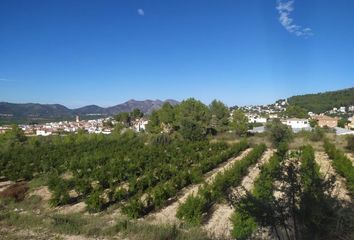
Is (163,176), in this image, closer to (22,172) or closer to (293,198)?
(22,172)

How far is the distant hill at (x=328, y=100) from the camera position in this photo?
147500mm

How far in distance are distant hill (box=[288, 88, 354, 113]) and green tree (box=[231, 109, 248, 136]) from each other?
95.3 m

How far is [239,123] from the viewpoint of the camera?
60.1 m

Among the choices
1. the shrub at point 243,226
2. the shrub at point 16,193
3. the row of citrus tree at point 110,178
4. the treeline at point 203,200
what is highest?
the shrub at point 243,226

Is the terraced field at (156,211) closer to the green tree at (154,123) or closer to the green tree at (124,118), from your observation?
the green tree at (154,123)

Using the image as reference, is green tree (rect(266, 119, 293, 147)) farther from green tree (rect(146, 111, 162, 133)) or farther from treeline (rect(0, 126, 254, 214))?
green tree (rect(146, 111, 162, 133))

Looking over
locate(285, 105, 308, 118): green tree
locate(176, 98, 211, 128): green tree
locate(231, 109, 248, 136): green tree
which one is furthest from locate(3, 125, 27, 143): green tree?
locate(285, 105, 308, 118): green tree

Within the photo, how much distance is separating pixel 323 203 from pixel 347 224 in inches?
30.5

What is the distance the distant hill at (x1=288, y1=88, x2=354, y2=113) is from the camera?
14750 cm

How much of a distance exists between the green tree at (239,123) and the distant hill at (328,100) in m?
95.3

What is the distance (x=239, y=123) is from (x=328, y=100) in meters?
112

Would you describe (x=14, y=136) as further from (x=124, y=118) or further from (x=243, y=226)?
(x=243, y=226)

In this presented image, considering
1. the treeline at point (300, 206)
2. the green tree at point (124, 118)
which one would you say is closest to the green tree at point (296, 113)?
the green tree at point (124, 118)

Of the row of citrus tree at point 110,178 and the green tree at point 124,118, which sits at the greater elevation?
the green tree at point 124,118
